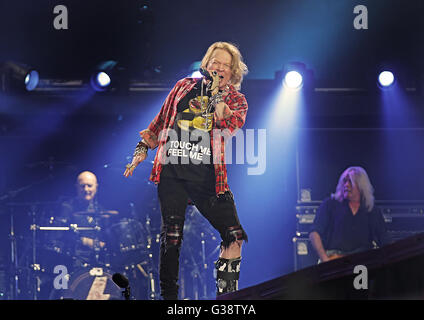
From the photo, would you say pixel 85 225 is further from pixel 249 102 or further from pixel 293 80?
pixel 293 80

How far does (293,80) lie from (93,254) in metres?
2.96

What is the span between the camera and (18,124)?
7438 mm

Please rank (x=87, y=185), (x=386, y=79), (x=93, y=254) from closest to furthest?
(x=93, y=254) < (x=87, y=185) < (x=386, y=79)

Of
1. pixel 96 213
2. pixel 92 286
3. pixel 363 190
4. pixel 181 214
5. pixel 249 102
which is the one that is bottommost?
pixel 92 286

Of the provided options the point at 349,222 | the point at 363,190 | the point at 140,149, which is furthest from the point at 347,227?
the point at 140,149

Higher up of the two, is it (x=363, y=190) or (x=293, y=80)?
(x=293, y=80)

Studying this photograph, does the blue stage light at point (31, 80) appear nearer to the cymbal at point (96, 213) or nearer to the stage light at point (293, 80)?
the cymbal at point (96, 213)

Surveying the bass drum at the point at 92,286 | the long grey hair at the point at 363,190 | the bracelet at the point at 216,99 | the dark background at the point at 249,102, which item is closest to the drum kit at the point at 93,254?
the bass drum at the point at 92,286

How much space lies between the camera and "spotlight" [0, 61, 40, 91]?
6.72m

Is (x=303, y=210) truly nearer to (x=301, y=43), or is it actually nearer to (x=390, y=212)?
(x=390, y=212)

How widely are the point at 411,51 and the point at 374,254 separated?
5608 mm

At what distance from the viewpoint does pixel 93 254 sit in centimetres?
635

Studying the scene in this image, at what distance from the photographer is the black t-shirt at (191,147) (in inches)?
146

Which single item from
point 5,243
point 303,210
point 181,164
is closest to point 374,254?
point 181,164
